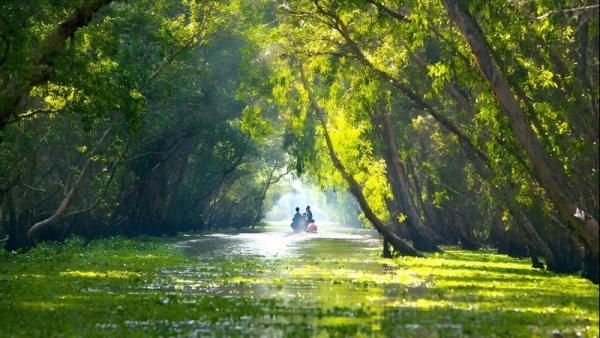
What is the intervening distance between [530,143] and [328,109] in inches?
763

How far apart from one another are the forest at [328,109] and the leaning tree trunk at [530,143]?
39 millimetres

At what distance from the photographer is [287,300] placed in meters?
18.9

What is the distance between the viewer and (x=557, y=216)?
1081 inches

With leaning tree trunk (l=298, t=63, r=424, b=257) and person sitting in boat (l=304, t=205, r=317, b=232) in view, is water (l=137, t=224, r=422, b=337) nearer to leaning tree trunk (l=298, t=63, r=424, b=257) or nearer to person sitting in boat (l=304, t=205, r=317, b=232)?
leaning tree trunk (l=298, t=63, r=424, b=257)

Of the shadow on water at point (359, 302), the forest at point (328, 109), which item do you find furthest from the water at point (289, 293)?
the forest at point (328, 109)

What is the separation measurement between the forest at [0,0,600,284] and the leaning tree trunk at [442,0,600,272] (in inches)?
1.5

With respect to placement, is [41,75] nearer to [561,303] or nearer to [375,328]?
[375,328]

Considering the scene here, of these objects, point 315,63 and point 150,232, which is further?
point 150,232

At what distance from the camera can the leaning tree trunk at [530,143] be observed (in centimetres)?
1956

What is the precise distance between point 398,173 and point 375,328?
32.2 metres

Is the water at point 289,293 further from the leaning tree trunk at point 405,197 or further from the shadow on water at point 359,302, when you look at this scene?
the leaning tree trunk at point 405,197

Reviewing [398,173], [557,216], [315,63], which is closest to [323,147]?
[398,173]

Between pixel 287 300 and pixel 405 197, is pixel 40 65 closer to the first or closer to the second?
pixel 287 300

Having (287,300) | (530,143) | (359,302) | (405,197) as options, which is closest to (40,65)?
(287,300)
